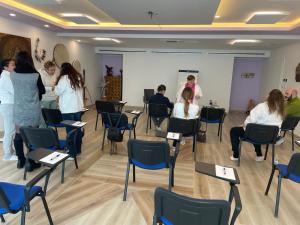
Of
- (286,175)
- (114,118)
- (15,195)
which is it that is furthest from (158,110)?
(15,195)

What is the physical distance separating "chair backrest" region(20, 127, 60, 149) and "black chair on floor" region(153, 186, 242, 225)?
5.74 feet

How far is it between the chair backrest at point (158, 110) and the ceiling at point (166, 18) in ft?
5.70

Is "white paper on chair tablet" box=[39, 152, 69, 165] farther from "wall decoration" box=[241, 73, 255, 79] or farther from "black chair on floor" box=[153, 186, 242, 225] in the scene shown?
"wall decoration" box=[241, 73, 255, 79]

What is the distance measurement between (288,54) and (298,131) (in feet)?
7.51

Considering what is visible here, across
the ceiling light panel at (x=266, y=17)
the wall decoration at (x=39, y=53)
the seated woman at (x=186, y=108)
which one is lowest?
the seated woman at (x=186, y=108)

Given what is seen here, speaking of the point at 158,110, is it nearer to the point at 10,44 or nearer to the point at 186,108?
the point at 186,108

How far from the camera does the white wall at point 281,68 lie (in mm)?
6164

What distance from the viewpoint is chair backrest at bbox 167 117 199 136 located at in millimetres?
3711

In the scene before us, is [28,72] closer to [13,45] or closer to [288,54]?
[13,45]

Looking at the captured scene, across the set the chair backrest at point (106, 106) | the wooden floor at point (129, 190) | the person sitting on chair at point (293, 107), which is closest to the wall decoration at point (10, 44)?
the chair backrest at point (106, 106)

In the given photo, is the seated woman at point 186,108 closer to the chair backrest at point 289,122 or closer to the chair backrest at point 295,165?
the chair backrest at point 289,122

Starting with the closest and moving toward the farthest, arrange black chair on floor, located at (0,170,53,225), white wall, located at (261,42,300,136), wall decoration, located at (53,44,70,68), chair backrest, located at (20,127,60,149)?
black chair on floor, located at (0,170,53,225) → chair backrest, located at (20,127,60,149) → white wall, located at (261,42,300,136) → wall decoration, located at (53,44,70,68)

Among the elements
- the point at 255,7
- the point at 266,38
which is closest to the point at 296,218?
the point at 255,7

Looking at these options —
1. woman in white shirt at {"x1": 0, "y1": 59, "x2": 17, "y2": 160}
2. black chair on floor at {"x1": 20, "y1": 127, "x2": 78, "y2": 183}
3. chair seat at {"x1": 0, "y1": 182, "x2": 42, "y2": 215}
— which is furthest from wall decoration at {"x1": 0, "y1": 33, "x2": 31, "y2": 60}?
chair seat at {"x1": 0, "y1": 182, "x2": 42, "y2": 215}
